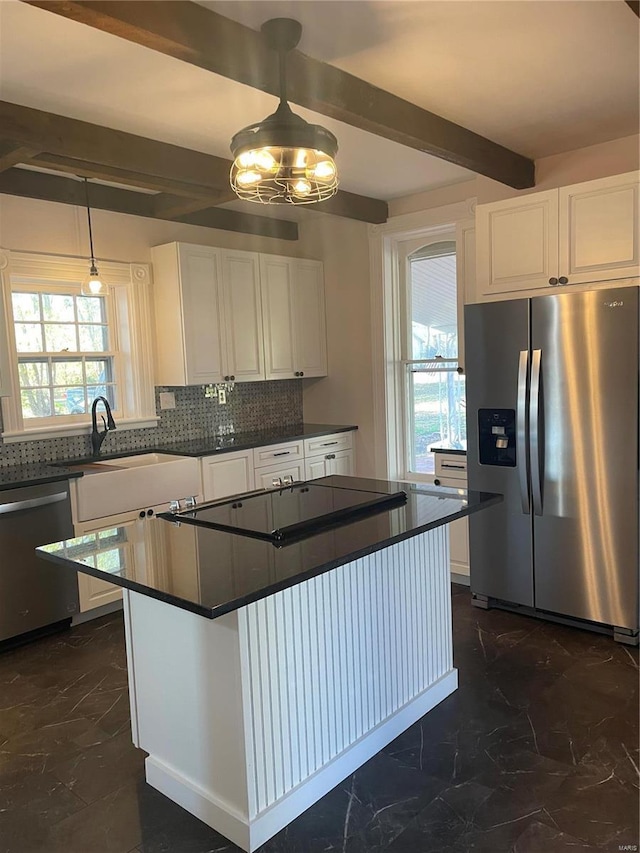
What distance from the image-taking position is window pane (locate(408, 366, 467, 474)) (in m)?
4.54

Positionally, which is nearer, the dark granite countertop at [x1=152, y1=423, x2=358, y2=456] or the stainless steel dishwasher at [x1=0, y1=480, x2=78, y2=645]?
the stainless steel dishwasher at [x1=0, y1=480, x2=78, y2=645]

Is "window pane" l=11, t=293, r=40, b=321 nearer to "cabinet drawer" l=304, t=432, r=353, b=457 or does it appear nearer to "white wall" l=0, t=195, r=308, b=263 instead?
"white wall" l=0, t=195, r=308, b=263

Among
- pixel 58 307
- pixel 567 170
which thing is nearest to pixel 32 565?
pixel 58 307

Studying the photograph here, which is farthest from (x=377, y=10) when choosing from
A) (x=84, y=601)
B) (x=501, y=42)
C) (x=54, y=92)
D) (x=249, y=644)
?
(x=84, y=601)

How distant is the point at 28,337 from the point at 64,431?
1.97 ft

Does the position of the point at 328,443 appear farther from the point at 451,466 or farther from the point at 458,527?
the point at 458,527

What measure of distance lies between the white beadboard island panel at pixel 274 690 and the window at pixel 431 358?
6.92ft

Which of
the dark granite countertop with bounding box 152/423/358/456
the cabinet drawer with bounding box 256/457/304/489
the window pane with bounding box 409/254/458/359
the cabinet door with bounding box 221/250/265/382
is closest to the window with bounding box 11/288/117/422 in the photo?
the dark granite countertop with bounding box 152/423/358/456

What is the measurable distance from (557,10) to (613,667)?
2691mm

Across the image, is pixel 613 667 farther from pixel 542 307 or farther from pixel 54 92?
pixel 54 92

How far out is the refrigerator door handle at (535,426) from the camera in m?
3.35

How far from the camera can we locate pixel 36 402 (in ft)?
13.1

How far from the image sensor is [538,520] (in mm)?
3467

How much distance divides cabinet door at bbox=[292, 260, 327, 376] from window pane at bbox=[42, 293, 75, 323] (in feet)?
5.38
